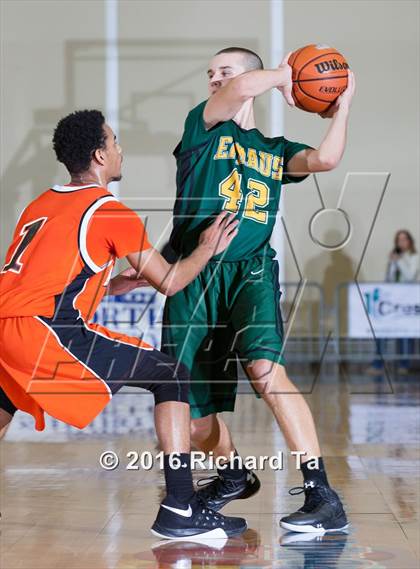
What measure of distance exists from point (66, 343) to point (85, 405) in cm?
22

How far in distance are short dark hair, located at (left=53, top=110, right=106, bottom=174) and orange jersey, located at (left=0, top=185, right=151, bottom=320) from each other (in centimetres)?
15

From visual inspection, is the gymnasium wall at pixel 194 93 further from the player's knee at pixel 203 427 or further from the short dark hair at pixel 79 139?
the short dark hair at pixel 79 139

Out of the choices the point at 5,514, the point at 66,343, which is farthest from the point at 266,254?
the point at 5,514

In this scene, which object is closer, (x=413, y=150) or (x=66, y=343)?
(x=66, y=343)

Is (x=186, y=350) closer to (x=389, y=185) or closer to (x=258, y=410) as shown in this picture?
(x=258, y=410)

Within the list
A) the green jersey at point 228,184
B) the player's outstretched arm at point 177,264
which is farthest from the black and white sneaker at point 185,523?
the green jersey at point 228,184

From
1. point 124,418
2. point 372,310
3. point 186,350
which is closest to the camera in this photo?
point 186,350

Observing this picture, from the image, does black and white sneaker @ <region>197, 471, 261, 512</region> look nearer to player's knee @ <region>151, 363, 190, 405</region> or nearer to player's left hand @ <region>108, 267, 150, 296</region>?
player's knee @ <region>151, 363, 190, 405</region>

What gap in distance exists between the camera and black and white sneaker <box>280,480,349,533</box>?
3.79m

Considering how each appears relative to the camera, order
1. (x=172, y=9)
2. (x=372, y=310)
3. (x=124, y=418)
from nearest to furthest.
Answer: (x=124, y=418) → (x=372, y=310) → (x=172, y=9)

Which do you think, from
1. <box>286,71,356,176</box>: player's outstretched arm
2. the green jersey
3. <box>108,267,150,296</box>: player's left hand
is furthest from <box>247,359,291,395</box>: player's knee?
<box>286,71,356,176</box>: player's outstretched arm

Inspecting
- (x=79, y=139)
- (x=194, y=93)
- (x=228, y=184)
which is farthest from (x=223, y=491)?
(x=194, y=93)

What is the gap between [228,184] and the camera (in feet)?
13.1

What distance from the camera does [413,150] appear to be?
12.3m
